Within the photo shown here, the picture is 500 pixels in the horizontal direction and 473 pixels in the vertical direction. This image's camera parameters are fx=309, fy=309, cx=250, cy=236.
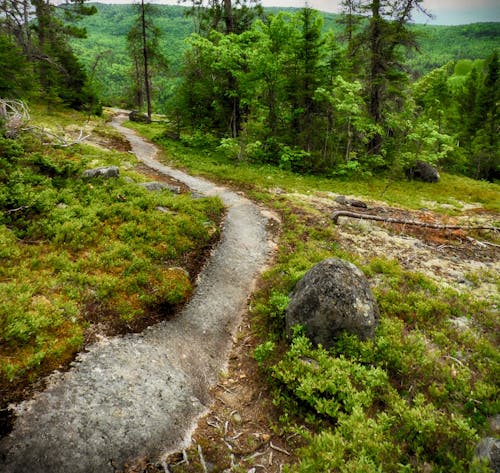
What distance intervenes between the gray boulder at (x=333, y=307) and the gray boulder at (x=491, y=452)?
2758 mm

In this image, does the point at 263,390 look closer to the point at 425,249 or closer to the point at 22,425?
the point at 22,425

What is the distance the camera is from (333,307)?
6824 mm

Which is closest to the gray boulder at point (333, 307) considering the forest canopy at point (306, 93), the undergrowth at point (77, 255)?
the undergrowth at point (77, 255)

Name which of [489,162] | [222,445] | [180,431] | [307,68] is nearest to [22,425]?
[180,431]

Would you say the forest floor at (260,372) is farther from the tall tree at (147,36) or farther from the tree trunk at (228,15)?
the tall tree at (147,36)

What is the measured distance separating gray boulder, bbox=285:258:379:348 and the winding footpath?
190 cm

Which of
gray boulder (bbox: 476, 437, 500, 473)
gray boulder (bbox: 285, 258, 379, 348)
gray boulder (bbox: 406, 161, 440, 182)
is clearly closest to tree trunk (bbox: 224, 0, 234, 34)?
gray boulder (bbox: 406, 161, 440, 182)

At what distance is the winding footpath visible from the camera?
429 cm

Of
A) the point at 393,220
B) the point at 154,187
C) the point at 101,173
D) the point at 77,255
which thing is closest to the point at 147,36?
the point at 101,173

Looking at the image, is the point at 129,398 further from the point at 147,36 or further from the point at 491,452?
the point at 147,36

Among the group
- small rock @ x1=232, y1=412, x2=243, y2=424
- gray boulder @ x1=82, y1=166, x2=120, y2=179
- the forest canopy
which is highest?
the forest canopy

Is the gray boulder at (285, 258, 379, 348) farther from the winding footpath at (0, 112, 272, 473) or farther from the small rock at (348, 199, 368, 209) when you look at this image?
the small rock at (348, 199, 368, 209)

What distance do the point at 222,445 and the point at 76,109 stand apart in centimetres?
3893

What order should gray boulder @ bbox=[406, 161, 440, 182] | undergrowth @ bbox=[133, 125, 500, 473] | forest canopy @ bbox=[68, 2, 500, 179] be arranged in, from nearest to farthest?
1. undergrowth @ bbox=[133, 125, 500, 473]
2. forest canopy @ bbox=[68, 2, 500, 179]
3. gray boulder @ bbox=[406, 161, 440, 182]
